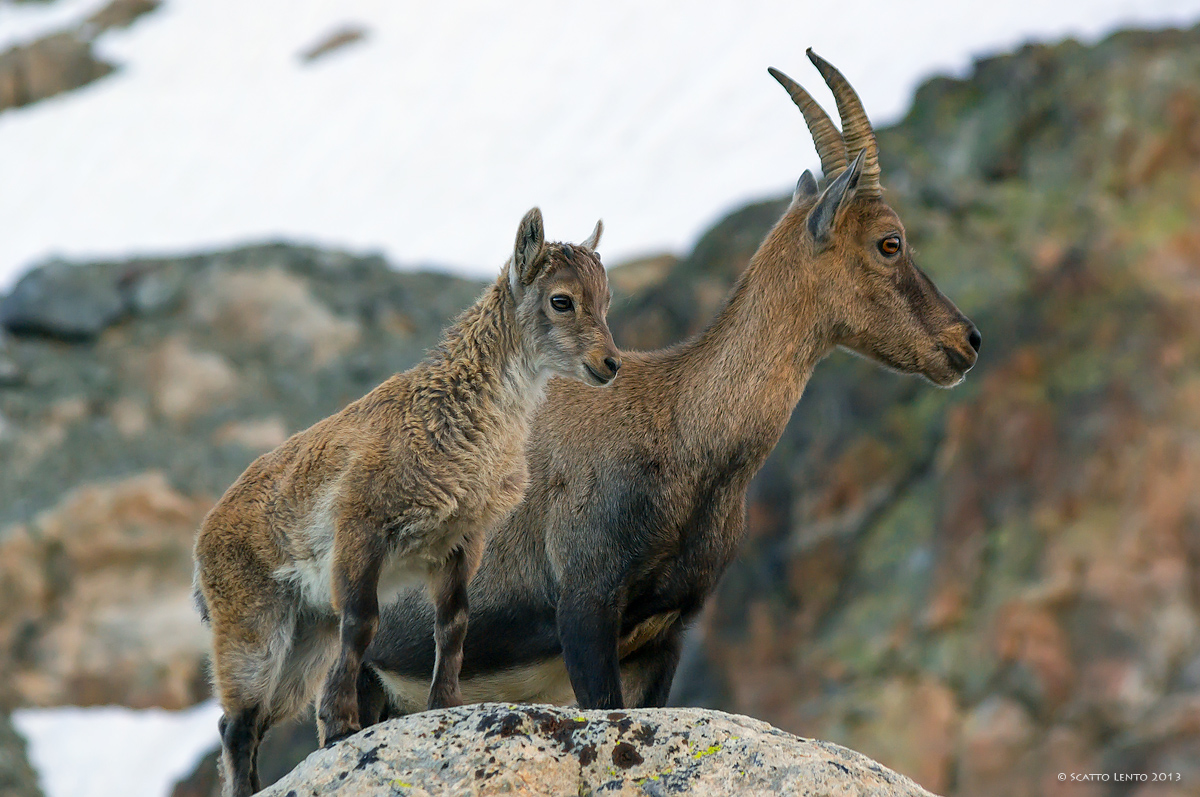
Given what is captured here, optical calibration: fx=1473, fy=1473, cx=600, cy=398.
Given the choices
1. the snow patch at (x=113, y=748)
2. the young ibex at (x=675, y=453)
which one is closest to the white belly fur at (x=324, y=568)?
the young ibex at (x=675, y=453)

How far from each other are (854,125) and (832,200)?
2.01ft

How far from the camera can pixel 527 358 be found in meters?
7.93

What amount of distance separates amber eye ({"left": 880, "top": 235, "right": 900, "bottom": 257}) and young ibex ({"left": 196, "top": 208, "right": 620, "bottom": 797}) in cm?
184

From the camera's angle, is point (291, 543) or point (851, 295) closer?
point (291, 543)

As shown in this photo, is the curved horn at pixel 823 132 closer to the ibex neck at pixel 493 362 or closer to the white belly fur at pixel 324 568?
the ibex neck at pixel 493 362

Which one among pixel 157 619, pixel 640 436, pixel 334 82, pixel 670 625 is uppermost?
pixel 334 82

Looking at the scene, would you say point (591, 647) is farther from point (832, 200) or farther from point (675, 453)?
point (832, 200)

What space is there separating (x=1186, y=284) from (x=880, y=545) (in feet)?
18.1

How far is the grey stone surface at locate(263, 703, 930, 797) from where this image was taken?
251 inches

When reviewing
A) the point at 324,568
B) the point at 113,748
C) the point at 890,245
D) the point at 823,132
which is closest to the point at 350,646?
the point at 324,568

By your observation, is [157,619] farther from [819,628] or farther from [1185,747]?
[1185,747]

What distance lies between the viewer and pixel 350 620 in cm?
697

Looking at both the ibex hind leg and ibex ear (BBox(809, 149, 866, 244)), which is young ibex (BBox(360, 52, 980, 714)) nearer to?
ibex ear (BBox(809, 149, 866, 244))

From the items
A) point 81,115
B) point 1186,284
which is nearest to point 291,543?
point 1186,284
